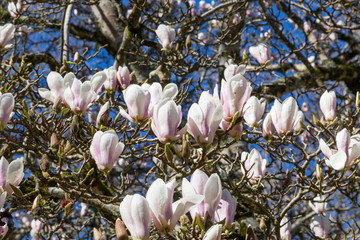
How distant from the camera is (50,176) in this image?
4.80 feet

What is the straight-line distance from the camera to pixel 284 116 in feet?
4.93

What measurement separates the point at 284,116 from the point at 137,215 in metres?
0.83

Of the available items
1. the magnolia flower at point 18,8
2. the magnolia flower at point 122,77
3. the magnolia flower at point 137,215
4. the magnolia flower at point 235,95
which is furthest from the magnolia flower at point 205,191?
the magnolia flower at point 18,8

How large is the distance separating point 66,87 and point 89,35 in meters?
2.82

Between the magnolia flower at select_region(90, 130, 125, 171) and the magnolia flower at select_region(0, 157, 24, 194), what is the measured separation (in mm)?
244

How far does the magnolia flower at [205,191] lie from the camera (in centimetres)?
97

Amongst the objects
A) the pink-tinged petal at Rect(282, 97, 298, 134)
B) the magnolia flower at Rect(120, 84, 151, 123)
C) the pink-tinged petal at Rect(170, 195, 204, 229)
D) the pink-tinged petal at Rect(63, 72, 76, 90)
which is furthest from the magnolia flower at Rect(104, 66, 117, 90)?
the pink-tinged petal at Rect(170, 195, 204, 229)

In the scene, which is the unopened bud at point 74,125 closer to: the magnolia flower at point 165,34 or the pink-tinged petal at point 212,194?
the pink-tinged petal at point 212,194

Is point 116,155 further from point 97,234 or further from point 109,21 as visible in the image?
point 109,21

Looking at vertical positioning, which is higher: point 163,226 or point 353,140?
point 353,140

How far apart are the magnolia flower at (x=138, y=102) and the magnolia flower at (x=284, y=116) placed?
0.52 metres

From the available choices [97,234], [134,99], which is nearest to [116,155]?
[134,99]

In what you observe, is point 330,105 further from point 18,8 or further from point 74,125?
point 18,8

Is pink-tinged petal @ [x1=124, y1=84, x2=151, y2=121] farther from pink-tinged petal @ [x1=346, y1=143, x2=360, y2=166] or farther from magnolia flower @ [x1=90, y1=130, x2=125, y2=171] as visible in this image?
pink-tinged petal @ [x1=346, y1=143, x2=360, y2=166]
